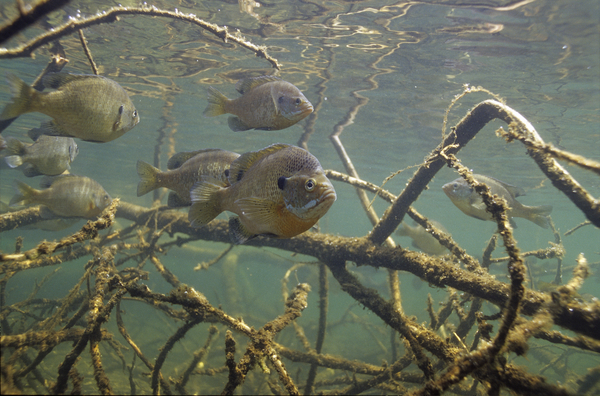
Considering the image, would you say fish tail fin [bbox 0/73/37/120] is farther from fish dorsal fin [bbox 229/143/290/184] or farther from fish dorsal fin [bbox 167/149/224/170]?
fish dorsal fin [bbox 229/143/290/184]

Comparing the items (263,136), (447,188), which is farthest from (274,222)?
(263,136)

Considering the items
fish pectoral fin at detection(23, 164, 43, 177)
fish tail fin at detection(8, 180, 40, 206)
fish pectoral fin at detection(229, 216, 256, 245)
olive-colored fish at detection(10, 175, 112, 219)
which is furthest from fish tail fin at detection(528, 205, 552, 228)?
fish tail fin at detection(8, 180, 40, 206)

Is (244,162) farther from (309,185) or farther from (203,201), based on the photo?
(309,185)

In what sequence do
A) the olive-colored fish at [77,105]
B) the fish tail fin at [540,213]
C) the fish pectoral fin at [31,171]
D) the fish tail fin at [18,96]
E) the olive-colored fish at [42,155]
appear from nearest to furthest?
the fish tail fin at [18,96] → the olive-colored fish at [77,105] → the olive-colored fish at [42,155] → the fish pectoral fin at [31,171] → the fish tail fin at [540,213]

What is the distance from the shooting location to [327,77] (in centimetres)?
1317

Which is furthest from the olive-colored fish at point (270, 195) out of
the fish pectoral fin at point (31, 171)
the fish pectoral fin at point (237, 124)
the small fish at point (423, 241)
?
the small fish at point (423, 241)

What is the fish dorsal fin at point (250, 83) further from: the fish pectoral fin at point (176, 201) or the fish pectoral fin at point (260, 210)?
the fish pectoral fin at point (260, 210)

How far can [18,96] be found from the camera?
7.77 feet

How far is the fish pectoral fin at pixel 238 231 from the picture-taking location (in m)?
2.00

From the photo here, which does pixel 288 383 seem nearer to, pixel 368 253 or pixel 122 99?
pixel 368 253

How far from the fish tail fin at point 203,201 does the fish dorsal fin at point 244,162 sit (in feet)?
0.49

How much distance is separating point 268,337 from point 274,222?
3.43ft

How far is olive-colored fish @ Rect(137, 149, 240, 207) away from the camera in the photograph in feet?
8.95

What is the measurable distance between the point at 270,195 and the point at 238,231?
41 cm
